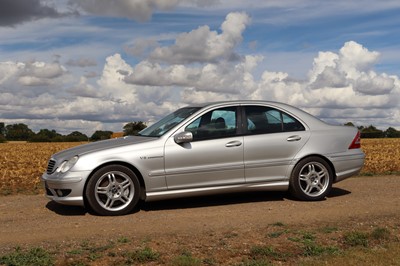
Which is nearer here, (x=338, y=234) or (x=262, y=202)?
(x=338, y=234)

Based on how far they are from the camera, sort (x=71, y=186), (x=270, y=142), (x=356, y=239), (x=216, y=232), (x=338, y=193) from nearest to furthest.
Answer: (x=356, y=239)
(x=216, y=232)
(x=71, y=186)
(x=270, y=142)
(x=338, y=193)

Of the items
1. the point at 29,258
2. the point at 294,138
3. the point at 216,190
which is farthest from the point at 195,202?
the point at 29,258

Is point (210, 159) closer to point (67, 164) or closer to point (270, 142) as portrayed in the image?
point (270, 142)

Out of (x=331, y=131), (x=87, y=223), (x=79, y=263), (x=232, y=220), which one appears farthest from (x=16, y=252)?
(x=331, y=131)

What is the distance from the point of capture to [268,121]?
29.1 feet

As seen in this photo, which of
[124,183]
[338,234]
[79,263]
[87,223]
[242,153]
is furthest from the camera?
[242,153]

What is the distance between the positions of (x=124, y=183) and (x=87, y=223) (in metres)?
0.82

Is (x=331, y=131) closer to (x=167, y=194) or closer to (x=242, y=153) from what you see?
(x=242, y=153)

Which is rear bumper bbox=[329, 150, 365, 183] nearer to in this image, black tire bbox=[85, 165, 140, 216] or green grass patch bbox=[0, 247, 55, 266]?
black tire bbox=[85, 165, 140, 216]

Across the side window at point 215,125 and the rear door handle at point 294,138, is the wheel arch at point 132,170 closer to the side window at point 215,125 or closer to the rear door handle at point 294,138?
the side window at point 215,125

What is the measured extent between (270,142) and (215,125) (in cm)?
90

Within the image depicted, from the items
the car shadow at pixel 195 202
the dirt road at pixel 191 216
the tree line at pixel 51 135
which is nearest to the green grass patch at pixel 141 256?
the dirt road at pixel 191 216

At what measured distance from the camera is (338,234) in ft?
21.1

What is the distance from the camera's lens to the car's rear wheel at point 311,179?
8.84m
